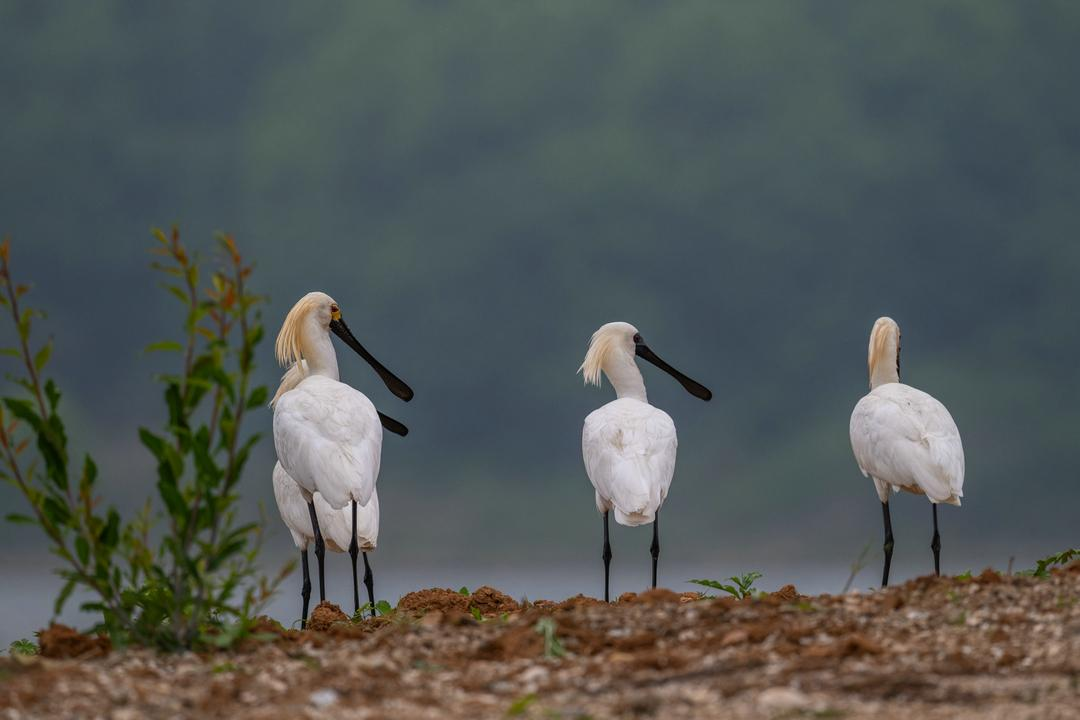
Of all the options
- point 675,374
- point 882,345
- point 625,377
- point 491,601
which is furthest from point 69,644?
point 675,374

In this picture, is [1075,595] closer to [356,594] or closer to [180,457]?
[180,457]

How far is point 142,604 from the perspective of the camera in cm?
696

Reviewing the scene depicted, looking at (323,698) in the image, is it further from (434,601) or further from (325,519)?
(325,519)

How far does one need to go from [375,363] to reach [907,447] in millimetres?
6055

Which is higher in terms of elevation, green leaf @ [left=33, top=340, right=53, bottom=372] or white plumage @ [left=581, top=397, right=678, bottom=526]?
white plumage @ [left=581, top=397, right=678, bottom=526]

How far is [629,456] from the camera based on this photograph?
40.4ft

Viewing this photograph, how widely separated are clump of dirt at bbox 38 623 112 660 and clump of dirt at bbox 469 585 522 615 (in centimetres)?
501

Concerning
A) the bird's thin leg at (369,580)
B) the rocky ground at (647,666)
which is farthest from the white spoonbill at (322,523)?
the rocky ground at (647,666)

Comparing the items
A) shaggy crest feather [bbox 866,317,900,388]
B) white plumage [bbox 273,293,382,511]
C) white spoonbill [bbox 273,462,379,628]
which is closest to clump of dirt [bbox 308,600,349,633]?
white spoonbill [bbox 273,462,379,628]

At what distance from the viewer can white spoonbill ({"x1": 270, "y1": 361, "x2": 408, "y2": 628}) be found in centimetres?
1291

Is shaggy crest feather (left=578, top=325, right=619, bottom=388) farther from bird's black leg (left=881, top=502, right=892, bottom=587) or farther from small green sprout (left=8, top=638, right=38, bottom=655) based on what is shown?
small green sprout (left=8, top=638, right=38, bottom=655)

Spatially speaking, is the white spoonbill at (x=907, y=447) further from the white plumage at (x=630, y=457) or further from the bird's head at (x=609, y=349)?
the bird's head at (x=609, y=349)

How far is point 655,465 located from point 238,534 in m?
6.38

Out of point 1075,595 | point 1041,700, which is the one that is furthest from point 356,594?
point 1041,700
